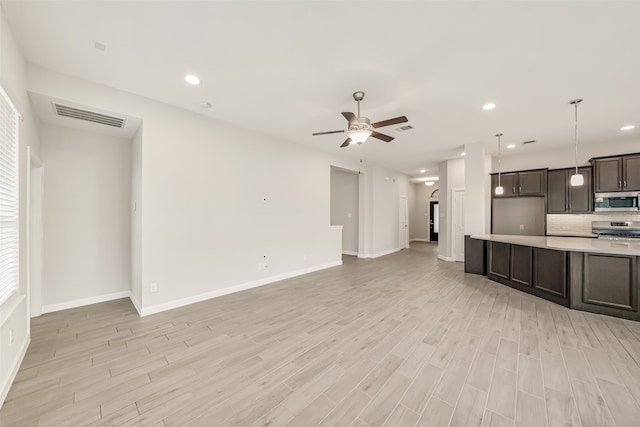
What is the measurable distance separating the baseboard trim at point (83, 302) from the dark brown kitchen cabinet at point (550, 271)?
6.91 meters

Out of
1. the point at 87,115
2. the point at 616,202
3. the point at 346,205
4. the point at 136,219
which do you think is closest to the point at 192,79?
the point at 87,115

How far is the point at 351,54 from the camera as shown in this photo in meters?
2.46

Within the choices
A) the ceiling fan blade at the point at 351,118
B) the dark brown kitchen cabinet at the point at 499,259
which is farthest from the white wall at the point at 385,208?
the ceiling fan blade at the point at 351,118

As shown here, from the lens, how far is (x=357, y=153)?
21.2 feet

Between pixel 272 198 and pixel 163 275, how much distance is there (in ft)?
7.53

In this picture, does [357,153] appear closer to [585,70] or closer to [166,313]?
[585,70]

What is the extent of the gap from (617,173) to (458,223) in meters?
3.25

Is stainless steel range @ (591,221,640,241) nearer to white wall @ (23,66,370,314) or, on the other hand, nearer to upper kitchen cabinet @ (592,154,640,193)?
upper kitchen cabinet @ (592,154,640,193)

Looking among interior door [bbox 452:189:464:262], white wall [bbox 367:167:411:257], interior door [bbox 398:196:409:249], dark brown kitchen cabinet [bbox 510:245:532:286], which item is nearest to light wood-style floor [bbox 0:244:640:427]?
dark brown kitchen cabinet [bbox 510:245:532:286]

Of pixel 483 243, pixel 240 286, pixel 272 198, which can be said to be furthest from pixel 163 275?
pixel 483 243

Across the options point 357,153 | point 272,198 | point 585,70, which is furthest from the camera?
point 357,153

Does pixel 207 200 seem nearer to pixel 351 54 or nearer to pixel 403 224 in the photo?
pixel 351 54

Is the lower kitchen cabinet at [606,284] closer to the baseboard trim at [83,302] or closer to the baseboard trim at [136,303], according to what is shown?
the baseboard trim at [136,303]

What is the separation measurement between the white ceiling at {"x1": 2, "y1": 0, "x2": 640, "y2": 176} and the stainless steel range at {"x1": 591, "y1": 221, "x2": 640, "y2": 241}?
2.77 metres
